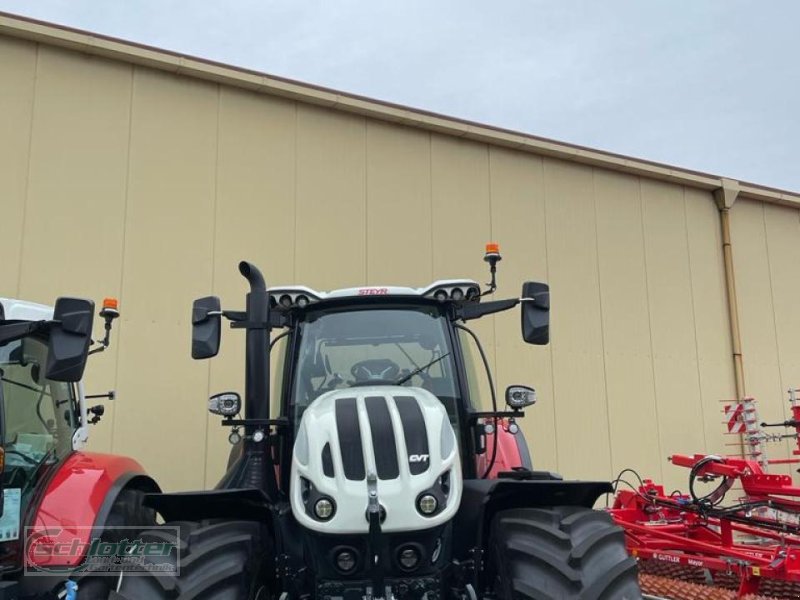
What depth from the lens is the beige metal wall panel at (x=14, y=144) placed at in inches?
274

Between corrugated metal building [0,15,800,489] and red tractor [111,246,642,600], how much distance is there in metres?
3.73

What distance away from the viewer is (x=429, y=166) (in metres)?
9.40

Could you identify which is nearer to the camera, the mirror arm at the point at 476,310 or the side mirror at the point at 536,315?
the side mirror at the point at 536,315

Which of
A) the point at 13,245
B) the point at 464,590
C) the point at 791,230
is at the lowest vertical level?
the point at 464,590

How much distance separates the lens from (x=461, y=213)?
9508mm

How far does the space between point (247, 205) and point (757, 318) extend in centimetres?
845

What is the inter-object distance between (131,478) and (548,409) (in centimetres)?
608

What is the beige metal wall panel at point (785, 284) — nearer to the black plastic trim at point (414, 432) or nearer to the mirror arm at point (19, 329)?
the black plastic trim at point (414, 432)

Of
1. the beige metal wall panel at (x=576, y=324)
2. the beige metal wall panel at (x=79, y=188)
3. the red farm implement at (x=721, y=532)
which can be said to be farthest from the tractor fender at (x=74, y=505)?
the beige metal wall panel at (x=576, y=324)

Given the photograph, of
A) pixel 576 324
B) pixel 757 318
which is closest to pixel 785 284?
pixel 757 318

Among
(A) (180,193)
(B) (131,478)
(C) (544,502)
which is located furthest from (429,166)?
(C) (544,502)

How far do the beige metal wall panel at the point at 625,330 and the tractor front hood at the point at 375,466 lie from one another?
24.0 ft

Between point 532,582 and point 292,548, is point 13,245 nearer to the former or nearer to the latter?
point 292,548

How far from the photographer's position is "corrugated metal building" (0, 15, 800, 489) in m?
7.29
